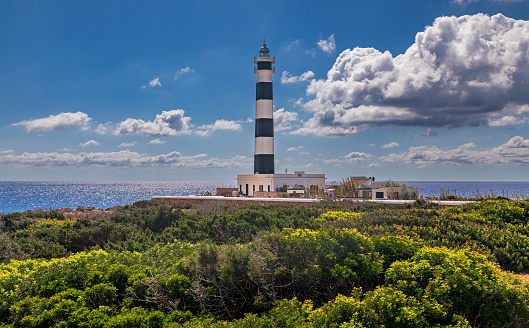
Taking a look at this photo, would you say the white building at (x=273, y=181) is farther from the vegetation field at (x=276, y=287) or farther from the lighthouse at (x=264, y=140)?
the vegetation field at (x=276, y=287)

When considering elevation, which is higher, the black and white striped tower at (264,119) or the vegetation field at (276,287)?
the black and white striped tower at (264,119)

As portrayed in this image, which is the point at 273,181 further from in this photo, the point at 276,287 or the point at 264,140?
the point at 276,287

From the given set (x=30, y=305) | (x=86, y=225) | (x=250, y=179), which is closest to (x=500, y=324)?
(x=30, y=305)

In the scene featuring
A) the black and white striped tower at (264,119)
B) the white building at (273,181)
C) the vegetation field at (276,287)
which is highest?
the black and white striped tower at (264,119)

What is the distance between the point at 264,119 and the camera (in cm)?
3734

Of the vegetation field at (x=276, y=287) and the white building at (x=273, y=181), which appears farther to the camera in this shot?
the white building at (x=273, y=181)

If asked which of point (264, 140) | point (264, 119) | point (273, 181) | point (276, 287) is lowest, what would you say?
point (276, 287)

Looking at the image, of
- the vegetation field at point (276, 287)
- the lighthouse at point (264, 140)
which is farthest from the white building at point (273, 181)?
the vegetation field at point (276, 287)

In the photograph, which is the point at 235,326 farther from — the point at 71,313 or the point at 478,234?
the point at 478,234

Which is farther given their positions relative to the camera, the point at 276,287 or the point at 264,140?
the point at 264,140

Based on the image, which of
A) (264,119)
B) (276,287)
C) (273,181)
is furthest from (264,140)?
(276,287)

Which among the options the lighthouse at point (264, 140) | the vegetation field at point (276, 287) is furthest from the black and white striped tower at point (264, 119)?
the vegetation field at point (276, 287)

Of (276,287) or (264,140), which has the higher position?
(264,140)

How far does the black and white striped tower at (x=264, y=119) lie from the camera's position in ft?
123
